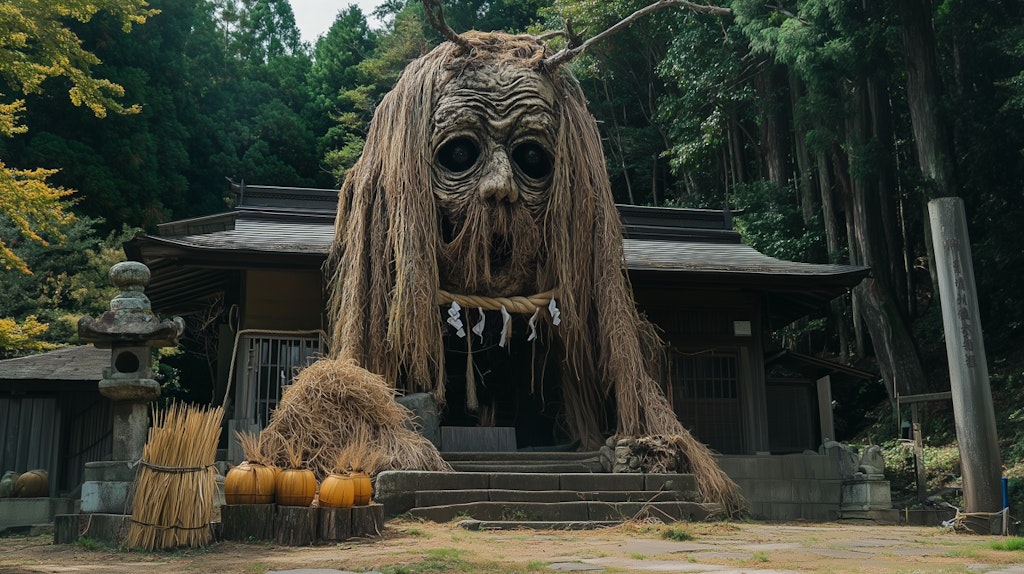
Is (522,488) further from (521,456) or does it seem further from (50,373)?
(50,373)

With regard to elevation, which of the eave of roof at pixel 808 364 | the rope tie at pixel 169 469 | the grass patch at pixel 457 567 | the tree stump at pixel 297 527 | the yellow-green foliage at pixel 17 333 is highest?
the yellow-green foliage at pixel 17 333

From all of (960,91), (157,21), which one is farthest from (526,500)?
(157,21)

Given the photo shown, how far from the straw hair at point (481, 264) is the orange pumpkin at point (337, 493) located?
3.36 m

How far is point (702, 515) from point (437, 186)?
4.69 m

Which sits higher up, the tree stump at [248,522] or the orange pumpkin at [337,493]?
the orange pumpkin at [337,493]

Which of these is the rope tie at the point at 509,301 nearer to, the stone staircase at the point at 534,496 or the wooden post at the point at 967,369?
the stone staircase at the point at 534,496

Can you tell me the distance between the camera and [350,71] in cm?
3784

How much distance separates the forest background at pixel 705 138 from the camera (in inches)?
708

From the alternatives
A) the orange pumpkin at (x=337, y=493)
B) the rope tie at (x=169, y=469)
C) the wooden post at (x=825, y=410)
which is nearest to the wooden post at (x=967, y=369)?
the orange pumpkin at (x=337, y=493)

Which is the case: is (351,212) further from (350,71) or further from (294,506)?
(350,71)

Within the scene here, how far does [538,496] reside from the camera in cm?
884

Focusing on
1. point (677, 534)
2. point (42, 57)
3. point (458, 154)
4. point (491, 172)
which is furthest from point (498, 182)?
point (42, 57)

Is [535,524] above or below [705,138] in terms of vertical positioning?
below

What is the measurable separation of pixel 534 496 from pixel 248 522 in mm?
2849
